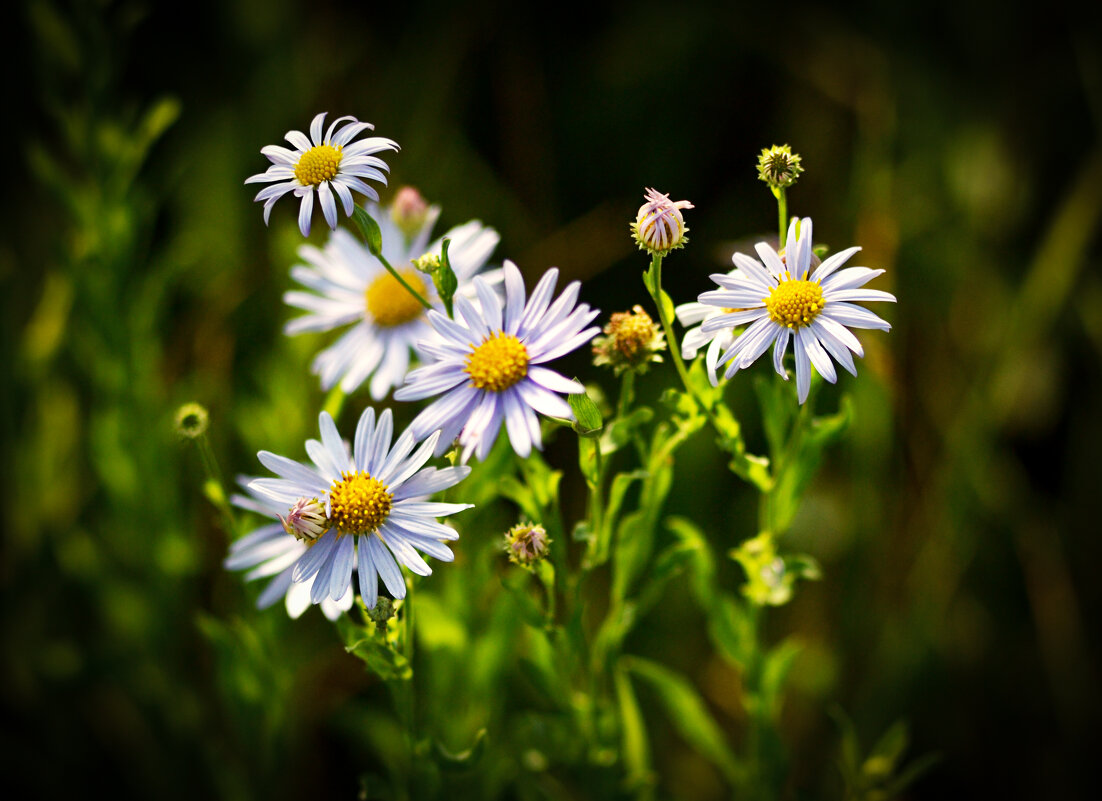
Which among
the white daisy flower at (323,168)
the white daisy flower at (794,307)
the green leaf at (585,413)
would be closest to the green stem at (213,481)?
the white daisy flower at (323,168)

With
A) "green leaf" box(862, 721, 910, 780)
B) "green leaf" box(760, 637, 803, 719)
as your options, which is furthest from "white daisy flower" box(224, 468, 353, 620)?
"green leaf" box(862, 721, 910, 780)

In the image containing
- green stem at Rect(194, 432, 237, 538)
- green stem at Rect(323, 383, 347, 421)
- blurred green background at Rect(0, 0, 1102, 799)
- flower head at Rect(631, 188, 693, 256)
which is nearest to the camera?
flower head at Rect(631, 188, 693, 256)

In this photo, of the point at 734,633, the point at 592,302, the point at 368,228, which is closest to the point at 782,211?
the point at 368,228

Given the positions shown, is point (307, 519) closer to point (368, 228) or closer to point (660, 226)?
point (368, 228)

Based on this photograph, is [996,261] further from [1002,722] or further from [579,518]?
[579,518]

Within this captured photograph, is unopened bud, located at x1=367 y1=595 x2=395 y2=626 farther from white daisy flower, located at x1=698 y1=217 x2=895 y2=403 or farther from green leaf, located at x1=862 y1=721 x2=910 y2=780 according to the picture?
green leaf, located at x1=862 y1=721 x2=910 y2=780

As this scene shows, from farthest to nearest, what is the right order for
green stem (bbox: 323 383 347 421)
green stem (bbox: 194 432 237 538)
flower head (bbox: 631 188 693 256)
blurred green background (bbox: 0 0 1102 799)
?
blurred green background (bbox: 0 0 1102 799) < green stem (bbox: 323 383 347 421) < green stem (bbox: 194 432 237 538) < flower head (bbox: 631 188 693 256)

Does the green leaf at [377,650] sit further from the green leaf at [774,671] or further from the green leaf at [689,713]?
the green leaf at [774,671]
